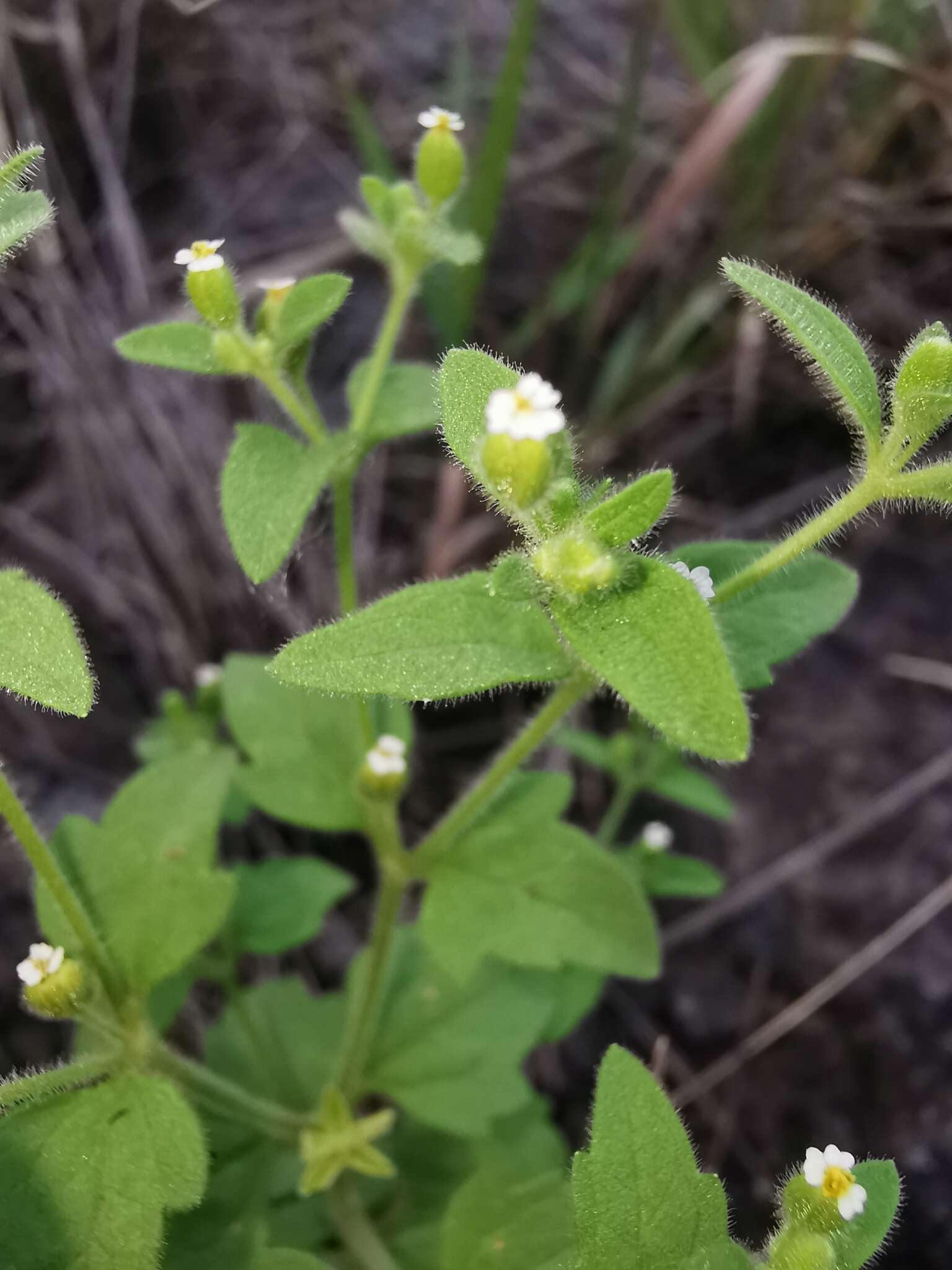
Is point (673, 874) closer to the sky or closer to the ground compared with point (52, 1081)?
closer to the ground

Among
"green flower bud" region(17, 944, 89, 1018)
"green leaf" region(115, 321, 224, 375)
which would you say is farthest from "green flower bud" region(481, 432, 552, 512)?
"green flower bud" region(17, 944, 89, 1018)

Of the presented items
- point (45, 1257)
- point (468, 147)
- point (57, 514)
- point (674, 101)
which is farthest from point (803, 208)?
point (45, 1257)

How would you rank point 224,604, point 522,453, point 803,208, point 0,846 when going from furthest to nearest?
point 803,208
point 224,604
point 0,846
point 522,453

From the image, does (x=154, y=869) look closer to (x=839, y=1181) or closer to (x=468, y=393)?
(x=468, y=393)

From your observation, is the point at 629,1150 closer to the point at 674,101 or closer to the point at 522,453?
the point at 522,453

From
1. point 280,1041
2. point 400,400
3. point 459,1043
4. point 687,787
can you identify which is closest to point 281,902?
point 280,1041

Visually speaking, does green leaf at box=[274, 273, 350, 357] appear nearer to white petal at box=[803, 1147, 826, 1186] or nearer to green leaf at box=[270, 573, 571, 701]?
green leaf at box=[270, 573, 571, 701]

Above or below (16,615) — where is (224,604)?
below

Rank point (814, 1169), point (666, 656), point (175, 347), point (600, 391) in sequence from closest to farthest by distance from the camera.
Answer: point (666, 656), point (814, 1169), point (175, 347), point (600, 391)
